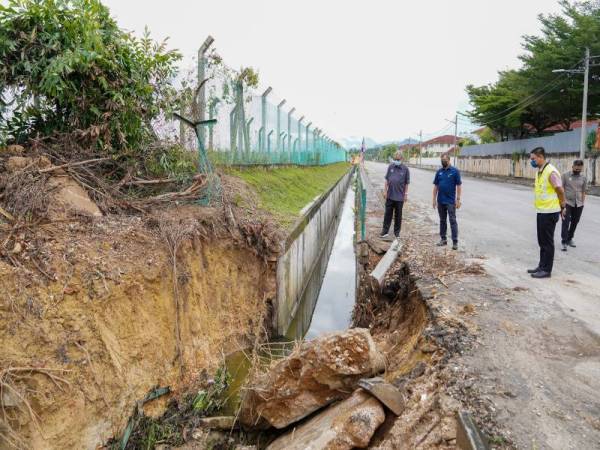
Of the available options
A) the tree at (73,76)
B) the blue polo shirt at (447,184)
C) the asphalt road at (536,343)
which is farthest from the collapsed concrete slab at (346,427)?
the blue polo shirt at (447,184)

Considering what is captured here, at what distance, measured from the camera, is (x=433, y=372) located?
388 cm

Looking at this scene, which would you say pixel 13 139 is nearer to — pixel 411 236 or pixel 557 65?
pixel 411 236

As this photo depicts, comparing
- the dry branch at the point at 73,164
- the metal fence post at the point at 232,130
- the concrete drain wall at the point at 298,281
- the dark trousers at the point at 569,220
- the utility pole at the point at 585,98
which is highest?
the utility pole at the point at 585,98

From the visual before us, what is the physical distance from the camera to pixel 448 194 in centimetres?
817

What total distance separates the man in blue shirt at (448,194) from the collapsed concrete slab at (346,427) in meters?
4.99

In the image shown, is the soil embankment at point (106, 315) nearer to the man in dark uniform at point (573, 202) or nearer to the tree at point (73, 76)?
A: the tree at point (73, 76)

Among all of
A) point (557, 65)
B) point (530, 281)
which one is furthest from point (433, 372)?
point (557, 65)

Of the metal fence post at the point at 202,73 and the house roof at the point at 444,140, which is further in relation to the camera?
the house roof at the point at 444,140

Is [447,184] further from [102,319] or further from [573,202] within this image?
[102,319]

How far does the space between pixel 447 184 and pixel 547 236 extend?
2170 millimetres

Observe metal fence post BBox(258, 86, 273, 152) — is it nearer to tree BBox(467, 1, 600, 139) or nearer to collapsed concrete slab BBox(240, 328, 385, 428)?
collapsed concrete slab BBox(240, 328, 385, 428)

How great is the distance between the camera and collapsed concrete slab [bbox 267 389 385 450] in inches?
135

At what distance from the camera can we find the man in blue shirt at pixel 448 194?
8031mm

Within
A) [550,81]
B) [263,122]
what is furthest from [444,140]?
[263,122]
